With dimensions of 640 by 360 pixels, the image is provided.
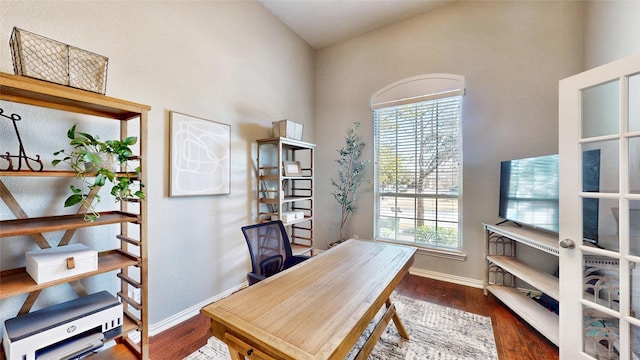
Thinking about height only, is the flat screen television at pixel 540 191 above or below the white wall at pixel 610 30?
below

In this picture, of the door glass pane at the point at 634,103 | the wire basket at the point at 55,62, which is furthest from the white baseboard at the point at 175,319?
the door glass pane at the point at 634,103

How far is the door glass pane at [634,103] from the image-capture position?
1290 mm

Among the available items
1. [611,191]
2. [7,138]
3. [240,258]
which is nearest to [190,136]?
[7,138]

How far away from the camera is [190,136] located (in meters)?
2.18

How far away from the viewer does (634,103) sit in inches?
51.2

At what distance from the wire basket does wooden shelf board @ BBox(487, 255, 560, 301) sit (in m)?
3.35

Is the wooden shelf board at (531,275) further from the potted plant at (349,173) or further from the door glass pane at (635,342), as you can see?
the potted plant at (349,173)

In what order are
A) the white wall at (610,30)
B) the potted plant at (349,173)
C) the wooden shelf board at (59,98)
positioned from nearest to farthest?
the wooden shelf board at (59,98)
the white wall at (610,30)
the potted plant at (349,173)

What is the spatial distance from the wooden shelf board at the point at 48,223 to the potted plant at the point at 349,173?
8.57ft

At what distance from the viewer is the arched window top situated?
2891 millimetres

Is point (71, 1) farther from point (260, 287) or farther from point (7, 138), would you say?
point (260, 287)

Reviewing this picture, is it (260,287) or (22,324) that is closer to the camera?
(22,324)

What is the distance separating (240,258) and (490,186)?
303 cm

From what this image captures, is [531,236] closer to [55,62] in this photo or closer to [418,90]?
[418,90]
